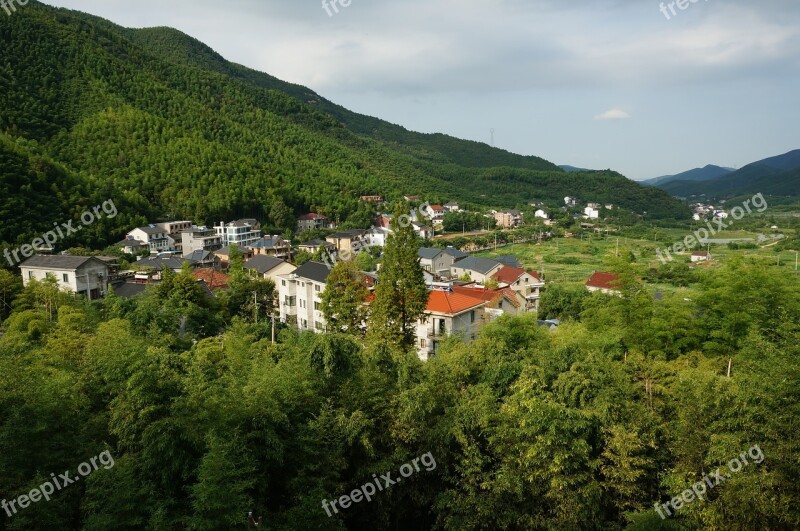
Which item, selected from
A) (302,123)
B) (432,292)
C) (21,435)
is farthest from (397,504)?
(302,123)

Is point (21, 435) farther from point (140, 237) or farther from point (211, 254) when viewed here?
point (140, 237)

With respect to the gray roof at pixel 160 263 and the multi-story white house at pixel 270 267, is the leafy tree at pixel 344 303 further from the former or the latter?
the gray roof at pixel 160 263

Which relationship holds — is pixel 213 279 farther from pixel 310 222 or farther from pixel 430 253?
pixel 310 222

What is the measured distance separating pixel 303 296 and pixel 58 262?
451 inches

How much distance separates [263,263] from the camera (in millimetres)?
30938

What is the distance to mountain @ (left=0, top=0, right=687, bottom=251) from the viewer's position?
36844 millimetres

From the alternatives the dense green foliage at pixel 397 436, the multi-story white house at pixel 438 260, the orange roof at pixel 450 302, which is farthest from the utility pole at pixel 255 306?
the multi-story white house at pixel 438 260

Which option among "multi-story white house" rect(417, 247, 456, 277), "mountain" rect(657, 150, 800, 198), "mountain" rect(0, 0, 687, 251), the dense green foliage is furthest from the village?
"mountain" rect(657, 150, 800, 198)

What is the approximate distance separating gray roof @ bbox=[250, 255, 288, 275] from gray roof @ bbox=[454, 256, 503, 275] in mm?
12297

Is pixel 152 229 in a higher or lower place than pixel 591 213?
higher

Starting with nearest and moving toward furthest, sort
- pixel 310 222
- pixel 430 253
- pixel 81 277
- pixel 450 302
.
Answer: pixel 450 302 < pixel 81 277 < pixel 430 253 < pixel 310 222

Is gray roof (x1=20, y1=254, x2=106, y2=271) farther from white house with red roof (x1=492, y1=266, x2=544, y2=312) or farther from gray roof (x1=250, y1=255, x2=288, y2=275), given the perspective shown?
white house with red roof (x1=492, y1=266, x2=544, y2=312)

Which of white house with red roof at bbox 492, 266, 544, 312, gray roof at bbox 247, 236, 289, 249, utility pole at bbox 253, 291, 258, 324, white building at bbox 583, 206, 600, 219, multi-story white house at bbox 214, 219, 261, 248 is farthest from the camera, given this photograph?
white building at bbox 583, 206, 600, 219

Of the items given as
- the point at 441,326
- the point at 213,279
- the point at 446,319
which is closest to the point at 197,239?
the point at 213,279
